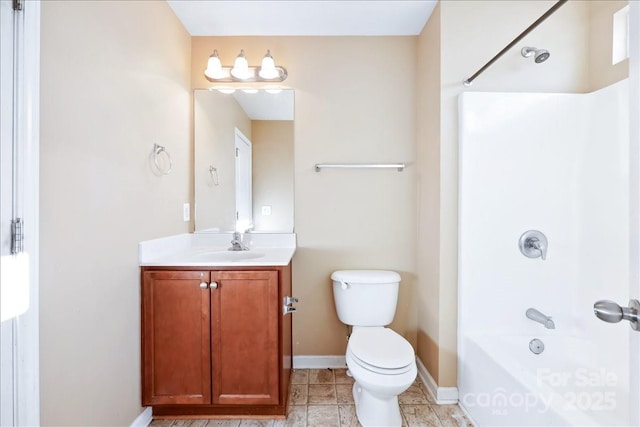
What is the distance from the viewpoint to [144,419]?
1.60 meters

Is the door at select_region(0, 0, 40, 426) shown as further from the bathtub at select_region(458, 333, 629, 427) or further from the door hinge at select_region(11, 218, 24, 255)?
the bathtub at select_region(458, 333, 629, 427)

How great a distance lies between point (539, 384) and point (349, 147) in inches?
67.6

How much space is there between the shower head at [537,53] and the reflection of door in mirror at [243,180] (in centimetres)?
181

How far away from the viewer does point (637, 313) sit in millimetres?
688

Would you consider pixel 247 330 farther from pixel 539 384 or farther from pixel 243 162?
pixel 539 384

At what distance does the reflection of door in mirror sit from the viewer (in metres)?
2.22

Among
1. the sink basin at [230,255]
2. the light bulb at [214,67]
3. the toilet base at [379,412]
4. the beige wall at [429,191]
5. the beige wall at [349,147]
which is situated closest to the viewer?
the toilet base at [379,412]

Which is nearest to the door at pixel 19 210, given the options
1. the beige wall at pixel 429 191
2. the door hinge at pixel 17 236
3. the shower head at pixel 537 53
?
the door hinge at pixel 17 236

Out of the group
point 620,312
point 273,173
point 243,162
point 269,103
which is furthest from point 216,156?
point 620,312

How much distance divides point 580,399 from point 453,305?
69cm

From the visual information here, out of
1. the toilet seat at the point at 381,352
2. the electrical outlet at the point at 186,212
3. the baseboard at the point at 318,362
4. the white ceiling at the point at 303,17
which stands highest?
the white ceiling at the point at 303,17

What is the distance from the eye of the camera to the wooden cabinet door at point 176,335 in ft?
5.22

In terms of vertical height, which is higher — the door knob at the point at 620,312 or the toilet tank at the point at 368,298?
the door knob at the point at 620,312

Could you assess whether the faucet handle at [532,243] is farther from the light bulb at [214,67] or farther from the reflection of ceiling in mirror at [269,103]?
the light bulb at [214,67]
